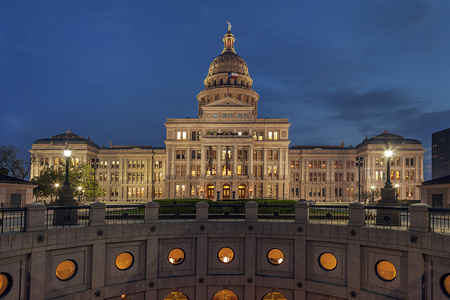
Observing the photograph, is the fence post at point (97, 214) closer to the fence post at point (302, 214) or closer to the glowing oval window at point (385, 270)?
the fence post at point (302, 214)

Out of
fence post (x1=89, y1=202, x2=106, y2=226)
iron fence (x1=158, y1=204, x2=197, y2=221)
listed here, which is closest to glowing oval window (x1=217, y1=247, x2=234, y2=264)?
iron fence (x1=158, y1=204, x2=197, y2=221)

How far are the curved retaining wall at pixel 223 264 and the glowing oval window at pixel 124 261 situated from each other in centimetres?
22

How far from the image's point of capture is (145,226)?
18.7 m

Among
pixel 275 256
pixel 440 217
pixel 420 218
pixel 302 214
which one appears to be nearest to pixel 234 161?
pixel 275 256

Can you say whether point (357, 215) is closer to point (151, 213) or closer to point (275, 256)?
point (275, 256)

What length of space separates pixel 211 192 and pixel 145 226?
58.9 m

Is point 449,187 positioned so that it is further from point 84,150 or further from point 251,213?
point 84,150

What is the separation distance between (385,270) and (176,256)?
12090 mm

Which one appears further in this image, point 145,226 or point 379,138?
point 379,138

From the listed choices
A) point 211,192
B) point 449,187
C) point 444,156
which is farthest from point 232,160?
point 444,156

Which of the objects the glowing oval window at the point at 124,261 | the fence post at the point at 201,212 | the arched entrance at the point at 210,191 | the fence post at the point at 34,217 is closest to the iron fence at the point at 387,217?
the fence post at the point at 201,212

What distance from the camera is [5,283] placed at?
14383mm

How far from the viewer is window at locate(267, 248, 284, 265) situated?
63.6 feet

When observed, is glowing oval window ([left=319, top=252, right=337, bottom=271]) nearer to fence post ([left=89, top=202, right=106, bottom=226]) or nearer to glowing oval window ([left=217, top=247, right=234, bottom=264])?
glowing oval window ([left=217, top=247, right=234, bottom=264])
